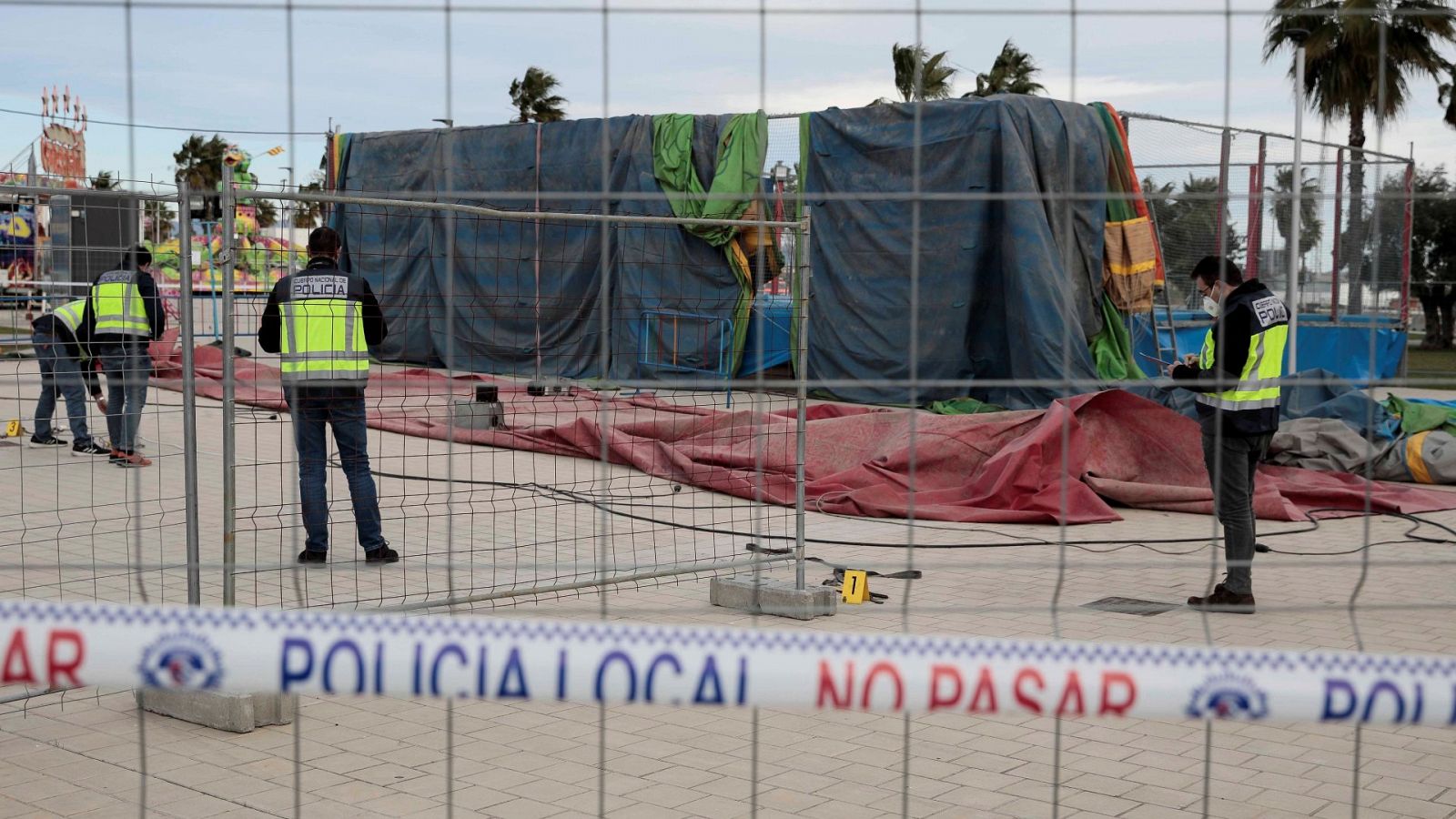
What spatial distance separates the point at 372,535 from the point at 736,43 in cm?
486

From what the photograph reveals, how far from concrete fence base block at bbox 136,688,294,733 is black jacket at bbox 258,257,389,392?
8.36ft

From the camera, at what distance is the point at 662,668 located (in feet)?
7.35

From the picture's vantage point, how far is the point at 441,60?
3613 millimetres

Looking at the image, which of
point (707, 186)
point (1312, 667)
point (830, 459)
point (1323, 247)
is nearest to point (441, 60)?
point (1312, 667)

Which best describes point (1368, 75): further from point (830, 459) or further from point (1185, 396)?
point (1185, 396)

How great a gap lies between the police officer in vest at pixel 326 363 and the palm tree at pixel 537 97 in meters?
1.25

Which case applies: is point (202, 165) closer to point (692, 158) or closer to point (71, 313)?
point (71, 313)

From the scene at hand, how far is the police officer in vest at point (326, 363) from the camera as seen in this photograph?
23.5 ft

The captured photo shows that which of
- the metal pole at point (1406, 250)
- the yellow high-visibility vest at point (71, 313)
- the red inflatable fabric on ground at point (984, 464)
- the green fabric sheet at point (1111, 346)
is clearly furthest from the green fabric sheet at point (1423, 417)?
the yellow high-visibility vest at point (71, 313)

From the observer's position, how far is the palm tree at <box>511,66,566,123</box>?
4706mm

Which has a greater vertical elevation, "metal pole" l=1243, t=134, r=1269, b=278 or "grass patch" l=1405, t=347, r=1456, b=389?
"metal pole" l=1243, t=134, r=1269, b=278

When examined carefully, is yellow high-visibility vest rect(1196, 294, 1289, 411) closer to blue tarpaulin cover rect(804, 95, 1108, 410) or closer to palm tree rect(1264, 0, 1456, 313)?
palm tree rect(1264, 0, 1456, 313)

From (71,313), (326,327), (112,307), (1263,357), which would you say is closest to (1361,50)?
(1263,357)

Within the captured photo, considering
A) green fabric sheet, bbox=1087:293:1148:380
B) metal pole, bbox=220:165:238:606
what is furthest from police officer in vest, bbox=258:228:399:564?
green fabric sheet, bbox=1087:293:1148:380
